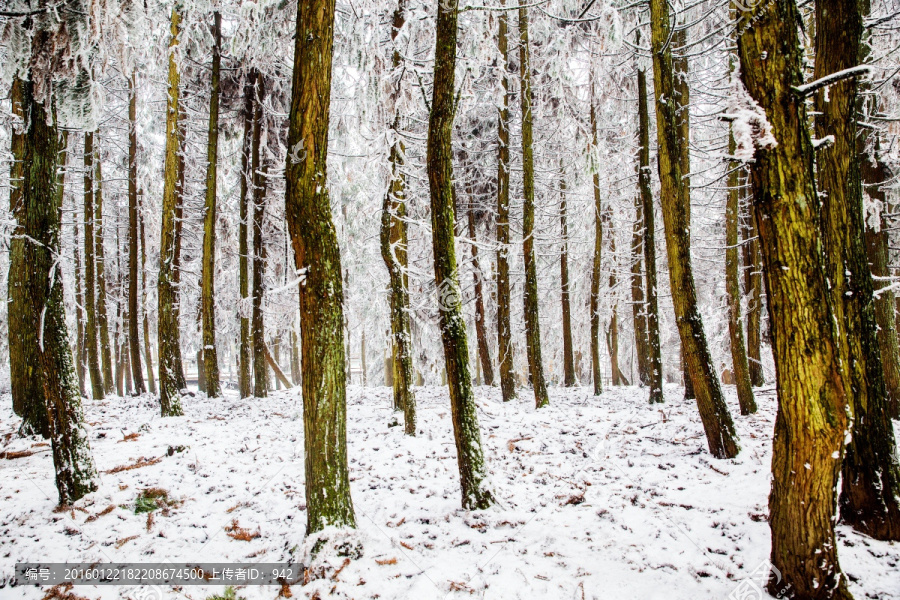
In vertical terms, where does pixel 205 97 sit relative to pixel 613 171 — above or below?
above

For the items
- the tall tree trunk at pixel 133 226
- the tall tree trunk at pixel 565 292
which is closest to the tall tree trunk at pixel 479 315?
the tall tree trunk at pixel 565 292

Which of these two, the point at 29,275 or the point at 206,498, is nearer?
the point at 29,275

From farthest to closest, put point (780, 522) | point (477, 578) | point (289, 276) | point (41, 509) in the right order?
point (289, 276), point (41, 509), point (477, 578), point (780, 522)

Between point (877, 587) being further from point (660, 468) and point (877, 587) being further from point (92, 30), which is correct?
point (92, 30)

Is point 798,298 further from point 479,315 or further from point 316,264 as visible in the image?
point 479,315

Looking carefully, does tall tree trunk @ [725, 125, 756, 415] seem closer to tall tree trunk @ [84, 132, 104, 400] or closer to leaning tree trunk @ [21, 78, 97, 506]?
leaning tree trunk @ [21, 78, 97, 506]

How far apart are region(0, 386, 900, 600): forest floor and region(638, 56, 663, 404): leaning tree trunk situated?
→ 6.83 ft

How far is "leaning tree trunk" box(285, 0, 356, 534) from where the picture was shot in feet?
12.8

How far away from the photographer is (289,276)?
1508 cm

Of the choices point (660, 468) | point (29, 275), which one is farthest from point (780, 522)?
point (29, 275)

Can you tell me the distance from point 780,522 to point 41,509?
23.7 ft

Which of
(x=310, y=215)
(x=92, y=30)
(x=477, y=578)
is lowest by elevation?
(x=477, y=578)

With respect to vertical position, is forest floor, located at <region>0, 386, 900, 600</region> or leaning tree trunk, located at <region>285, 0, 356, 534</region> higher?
leaning tree trunk, located at <region>285, 0, 356, 534</region>

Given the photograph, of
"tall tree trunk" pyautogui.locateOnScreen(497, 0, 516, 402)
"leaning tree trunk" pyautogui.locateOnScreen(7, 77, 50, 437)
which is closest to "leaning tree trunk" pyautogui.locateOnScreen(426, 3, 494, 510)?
"tall tree trunk" pyautogui.locateOnScreen(497, 0, 516, 402)
